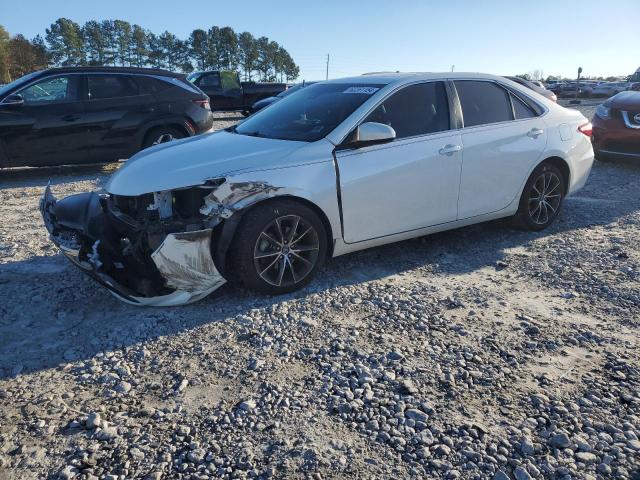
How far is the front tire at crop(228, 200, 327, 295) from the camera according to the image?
3.75 meters

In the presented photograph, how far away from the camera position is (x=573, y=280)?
4367 mm

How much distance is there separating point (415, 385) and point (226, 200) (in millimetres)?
1778

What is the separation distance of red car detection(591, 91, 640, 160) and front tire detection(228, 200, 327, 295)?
7.22 m

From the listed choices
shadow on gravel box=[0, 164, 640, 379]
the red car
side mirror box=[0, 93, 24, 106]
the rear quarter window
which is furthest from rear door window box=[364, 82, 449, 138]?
side mirror box=[0, 93, 24, 106]

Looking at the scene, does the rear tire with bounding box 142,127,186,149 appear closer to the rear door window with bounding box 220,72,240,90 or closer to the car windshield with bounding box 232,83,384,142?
the car windshield with bounding box 232,83,384,142

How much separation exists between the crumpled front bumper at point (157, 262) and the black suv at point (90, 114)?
192 inches

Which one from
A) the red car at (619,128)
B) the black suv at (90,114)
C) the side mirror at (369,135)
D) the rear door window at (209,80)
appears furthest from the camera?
the rear door window at (209,80)

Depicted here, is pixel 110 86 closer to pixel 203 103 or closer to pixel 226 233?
pixel 203 103

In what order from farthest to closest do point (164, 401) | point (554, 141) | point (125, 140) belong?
point (125, 140) → point (554, 141) → point (164, 401)

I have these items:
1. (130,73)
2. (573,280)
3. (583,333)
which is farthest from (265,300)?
→ (130,73)

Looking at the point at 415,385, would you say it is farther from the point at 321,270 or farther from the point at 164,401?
the point at 321,270

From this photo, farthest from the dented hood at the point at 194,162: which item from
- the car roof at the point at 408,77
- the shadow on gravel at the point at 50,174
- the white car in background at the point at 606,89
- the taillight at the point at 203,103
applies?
the white car in background at the point at 606,89

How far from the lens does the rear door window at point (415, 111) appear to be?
4.44 meters

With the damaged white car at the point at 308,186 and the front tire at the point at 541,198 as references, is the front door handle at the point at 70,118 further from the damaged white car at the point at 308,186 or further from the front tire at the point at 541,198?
the front tire at the point at 541,198
